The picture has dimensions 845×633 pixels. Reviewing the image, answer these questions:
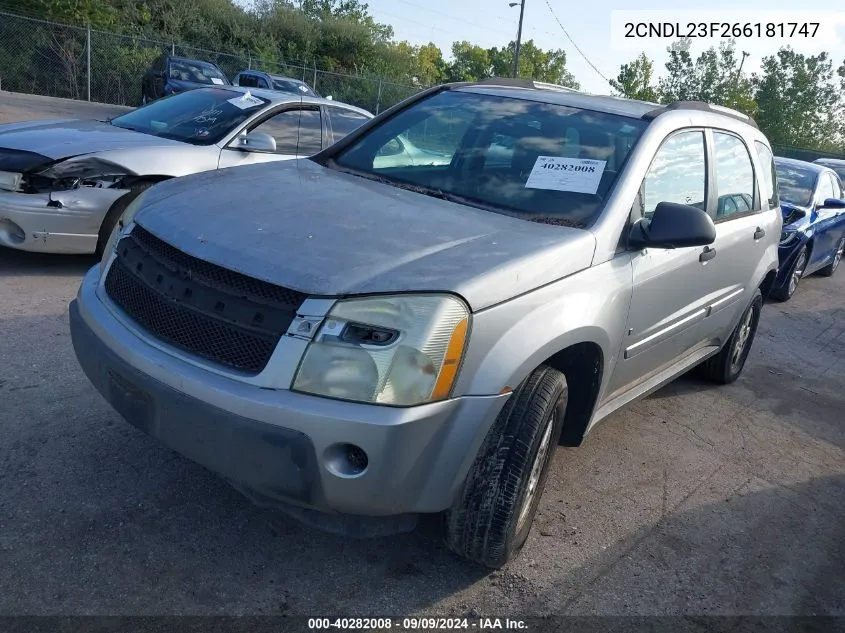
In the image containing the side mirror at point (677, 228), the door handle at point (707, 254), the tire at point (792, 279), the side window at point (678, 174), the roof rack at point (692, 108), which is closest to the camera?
the side mirror at point (677, 228)

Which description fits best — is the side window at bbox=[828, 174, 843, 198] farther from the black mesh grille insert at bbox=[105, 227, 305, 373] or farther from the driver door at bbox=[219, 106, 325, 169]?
the black mesh grille insert at bbox=[105, 227, 305, 373]

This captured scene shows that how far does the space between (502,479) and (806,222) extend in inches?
308

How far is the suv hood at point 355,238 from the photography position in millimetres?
2461

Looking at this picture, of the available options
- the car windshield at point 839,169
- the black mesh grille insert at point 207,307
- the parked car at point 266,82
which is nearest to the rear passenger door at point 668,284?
the black mesh grille insert at point 207,307

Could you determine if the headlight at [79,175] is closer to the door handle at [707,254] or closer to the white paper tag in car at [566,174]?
the white paper tag in car at [566,174]

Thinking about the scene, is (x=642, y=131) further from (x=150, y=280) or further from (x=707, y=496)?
(x=150, y=280)

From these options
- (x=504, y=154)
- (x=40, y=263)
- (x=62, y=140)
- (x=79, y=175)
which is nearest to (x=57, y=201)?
(x=79, y=175)

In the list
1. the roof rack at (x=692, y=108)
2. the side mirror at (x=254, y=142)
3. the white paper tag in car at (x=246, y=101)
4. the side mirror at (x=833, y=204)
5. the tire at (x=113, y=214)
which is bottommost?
the tire at (x=113, y=214)

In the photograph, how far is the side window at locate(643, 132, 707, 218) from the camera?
3.51 metres

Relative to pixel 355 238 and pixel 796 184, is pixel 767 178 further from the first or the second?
pixel 796 184

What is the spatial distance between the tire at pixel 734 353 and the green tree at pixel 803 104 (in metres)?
44.2

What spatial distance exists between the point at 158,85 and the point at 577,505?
21.6 metres

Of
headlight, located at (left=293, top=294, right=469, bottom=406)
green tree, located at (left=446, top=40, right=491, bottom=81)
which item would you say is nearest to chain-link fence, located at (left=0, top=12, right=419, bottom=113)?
headlight, located at (left=293, top=294, right=469, bottom=406)

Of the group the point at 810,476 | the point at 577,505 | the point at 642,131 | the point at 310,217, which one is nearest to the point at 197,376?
the point at 310,217
